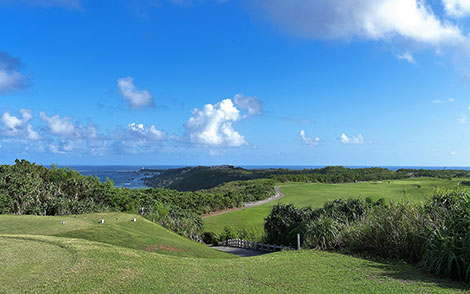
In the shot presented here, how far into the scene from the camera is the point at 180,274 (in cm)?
830

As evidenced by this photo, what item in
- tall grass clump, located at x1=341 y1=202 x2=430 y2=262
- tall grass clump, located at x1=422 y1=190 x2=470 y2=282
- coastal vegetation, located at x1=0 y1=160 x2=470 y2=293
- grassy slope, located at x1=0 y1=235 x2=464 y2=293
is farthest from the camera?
tall grass clump, located at x1=341 y1=202 x2=430 y2=262

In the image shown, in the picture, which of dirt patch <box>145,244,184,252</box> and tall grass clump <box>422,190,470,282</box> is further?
dirt patch <box>145,244,184,252</box>

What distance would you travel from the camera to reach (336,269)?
921 centimetres

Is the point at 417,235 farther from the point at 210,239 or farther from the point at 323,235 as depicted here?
the point at 210,239

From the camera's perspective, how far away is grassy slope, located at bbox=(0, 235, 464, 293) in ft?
23.7

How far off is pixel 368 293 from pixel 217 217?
1791 inches

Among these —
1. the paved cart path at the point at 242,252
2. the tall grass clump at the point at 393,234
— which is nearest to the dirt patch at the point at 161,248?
the tall grass clump at the point at 393,234

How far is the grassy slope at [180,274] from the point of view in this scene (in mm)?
7211

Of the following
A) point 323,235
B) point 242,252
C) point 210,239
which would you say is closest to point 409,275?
point 323,235

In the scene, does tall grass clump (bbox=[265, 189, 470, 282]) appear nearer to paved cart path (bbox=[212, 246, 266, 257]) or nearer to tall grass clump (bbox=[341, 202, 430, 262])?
tall grass clump (bbox=[341, 202, 430, 262])

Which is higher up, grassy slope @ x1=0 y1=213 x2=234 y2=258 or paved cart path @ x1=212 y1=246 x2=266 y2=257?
grassy slope @ x1=0 y1=213 x2=234 y2=258

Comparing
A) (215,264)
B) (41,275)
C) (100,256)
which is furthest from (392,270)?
(41,275)

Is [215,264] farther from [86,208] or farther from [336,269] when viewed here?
[86,208]

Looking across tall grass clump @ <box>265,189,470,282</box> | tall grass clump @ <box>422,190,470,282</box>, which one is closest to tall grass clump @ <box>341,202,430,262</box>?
tall grass clump @ <box>265,189,470,282</box>
